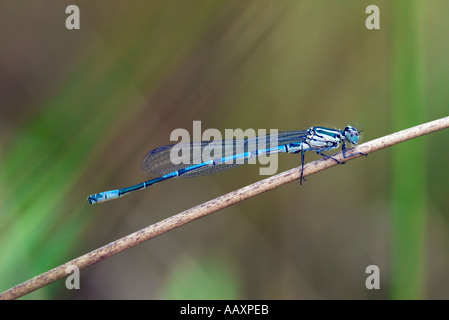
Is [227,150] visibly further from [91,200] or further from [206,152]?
[91,200]

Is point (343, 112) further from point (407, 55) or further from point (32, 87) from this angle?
point (32, 87)

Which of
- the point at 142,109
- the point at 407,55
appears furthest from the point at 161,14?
the point at 407,55

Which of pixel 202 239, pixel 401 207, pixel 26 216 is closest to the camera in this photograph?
pixel 26 216

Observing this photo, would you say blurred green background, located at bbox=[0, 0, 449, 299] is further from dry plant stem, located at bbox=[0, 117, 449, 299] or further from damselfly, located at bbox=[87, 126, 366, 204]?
dry plant stem, located at bbox=[0, 117, 449, 299]

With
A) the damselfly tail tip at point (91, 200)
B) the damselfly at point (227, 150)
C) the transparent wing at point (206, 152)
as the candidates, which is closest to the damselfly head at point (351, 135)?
the damselfly at point (227, 150)

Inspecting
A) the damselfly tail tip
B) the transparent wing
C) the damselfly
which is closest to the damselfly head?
the damselfly

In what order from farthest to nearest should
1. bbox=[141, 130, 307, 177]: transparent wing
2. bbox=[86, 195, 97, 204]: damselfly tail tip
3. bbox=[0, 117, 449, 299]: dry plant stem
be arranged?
1. bbox=[141, 130, 307, 177]: transparent wing
2. bbox=[86, 195, 97, 204]: damselfly tail tip
3. bbox=[0, 117, 449, 299]: dry plant stem
